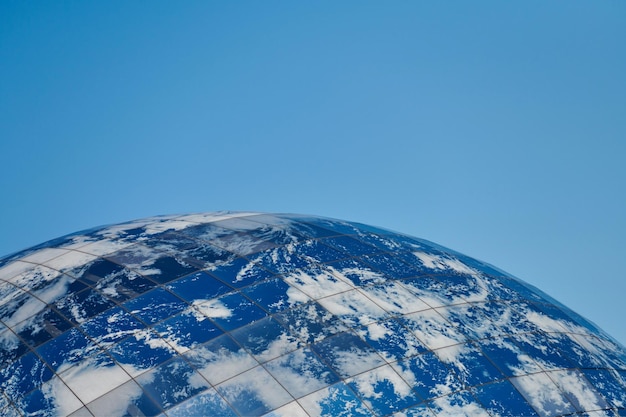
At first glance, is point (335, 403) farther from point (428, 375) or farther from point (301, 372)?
point (428, 375)

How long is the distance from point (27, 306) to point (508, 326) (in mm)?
10336

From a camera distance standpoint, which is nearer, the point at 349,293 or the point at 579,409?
the point at 579,409

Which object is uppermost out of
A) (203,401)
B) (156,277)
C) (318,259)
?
(318,259)

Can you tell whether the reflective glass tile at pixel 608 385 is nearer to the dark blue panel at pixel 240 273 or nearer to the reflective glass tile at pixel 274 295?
the reflective glass tile at pixel 274 295

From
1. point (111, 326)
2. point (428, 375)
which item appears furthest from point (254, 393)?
point (428, 375)

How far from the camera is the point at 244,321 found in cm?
1227

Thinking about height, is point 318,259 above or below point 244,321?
above

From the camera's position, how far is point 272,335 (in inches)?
472

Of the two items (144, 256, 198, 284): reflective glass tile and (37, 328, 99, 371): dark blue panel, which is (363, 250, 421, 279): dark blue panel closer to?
(144, 256, 198, 284): reflective glass tile

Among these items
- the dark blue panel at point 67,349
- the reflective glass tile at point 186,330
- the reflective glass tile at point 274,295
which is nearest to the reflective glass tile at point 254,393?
the reflective glass tile at point 186,330

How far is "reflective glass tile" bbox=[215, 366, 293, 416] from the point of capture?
35.2 ft

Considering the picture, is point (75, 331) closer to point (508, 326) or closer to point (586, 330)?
point (508, 326)

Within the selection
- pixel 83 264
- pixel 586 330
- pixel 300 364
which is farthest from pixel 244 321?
pixel 586 330

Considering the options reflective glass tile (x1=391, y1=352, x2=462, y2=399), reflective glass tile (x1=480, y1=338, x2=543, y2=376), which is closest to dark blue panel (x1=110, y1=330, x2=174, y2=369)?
reflective glass tile (x1=391, y1=352, x2=462, y2=399)
